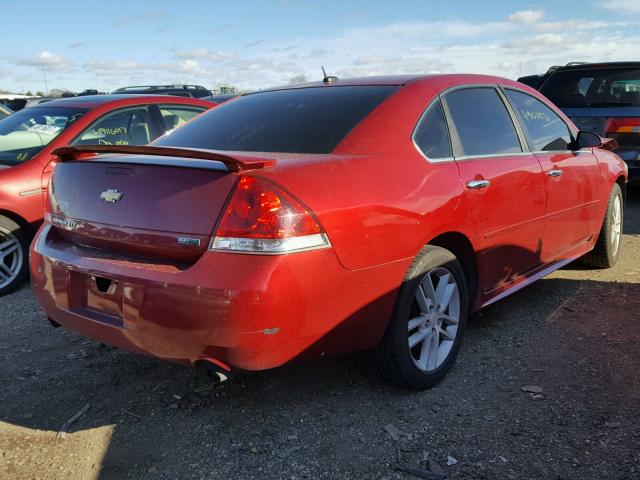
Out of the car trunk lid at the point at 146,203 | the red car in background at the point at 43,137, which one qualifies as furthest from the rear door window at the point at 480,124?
the red car in background at the point at 43,137

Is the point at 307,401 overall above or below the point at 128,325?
below

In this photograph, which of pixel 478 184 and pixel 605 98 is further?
pixel 605 98

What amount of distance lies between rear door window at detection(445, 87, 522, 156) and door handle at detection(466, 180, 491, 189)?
0.57 feet

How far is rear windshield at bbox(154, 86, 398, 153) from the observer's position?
3.00 metres

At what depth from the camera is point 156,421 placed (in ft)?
9.43

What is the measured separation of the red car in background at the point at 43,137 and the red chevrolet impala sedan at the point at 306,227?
6.42 ft

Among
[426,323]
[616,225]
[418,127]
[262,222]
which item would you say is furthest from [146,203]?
[616,225]

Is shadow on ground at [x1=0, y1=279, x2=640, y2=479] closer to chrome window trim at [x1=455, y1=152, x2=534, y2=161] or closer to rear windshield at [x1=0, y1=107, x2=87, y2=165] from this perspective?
chrome window trim at [x1=455, y1=152, x2=534, y2=161]

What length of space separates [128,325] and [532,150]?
2.75 m

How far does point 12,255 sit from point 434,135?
363cm

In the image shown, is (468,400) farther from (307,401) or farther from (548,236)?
(548,236)

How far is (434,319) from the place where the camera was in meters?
3.14

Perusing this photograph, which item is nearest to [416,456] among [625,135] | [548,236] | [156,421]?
[156,421]

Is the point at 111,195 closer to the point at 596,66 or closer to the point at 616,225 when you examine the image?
the point at 616,225
